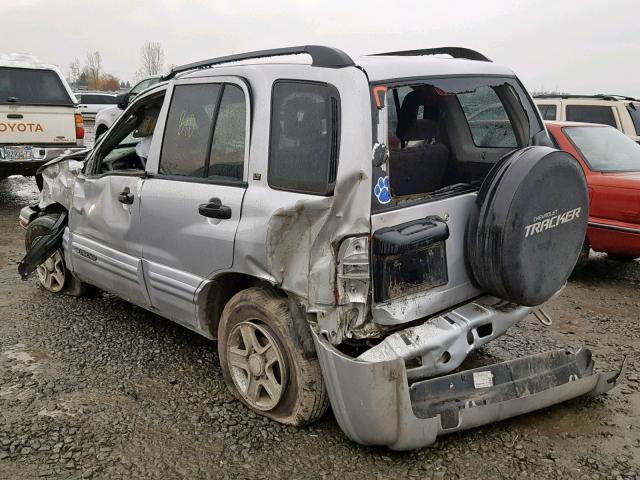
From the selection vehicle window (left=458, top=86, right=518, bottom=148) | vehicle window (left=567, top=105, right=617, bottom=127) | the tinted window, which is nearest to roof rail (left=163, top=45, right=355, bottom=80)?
vehicle window (left=458, top=86, right=518, bottom=148)

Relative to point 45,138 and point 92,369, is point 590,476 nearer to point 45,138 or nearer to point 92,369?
point 92,369

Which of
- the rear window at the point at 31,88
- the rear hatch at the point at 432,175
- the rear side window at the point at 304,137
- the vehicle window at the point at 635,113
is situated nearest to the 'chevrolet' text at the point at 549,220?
the rear hatch at the point at 432,175

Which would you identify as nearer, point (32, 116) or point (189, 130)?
point (189, 130)

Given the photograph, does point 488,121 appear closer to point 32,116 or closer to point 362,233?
point 362,233

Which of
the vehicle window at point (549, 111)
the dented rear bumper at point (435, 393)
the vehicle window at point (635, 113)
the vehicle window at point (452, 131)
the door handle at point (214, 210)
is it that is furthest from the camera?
the vehicle window at point (549, 111)

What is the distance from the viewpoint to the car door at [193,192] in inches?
126

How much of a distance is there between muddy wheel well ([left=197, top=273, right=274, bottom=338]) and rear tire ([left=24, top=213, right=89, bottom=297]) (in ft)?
6.21

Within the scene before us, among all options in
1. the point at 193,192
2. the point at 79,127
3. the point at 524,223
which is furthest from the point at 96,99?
the point at 524,223

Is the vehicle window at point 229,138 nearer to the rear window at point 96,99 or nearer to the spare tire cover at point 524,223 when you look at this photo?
the spare tire cover at point 524,223

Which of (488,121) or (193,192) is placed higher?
(488,121)

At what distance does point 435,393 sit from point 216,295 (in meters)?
1.33

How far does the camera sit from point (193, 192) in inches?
134

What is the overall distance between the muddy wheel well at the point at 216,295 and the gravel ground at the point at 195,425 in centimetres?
41

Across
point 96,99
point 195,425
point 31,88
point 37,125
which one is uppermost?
point 31,88
